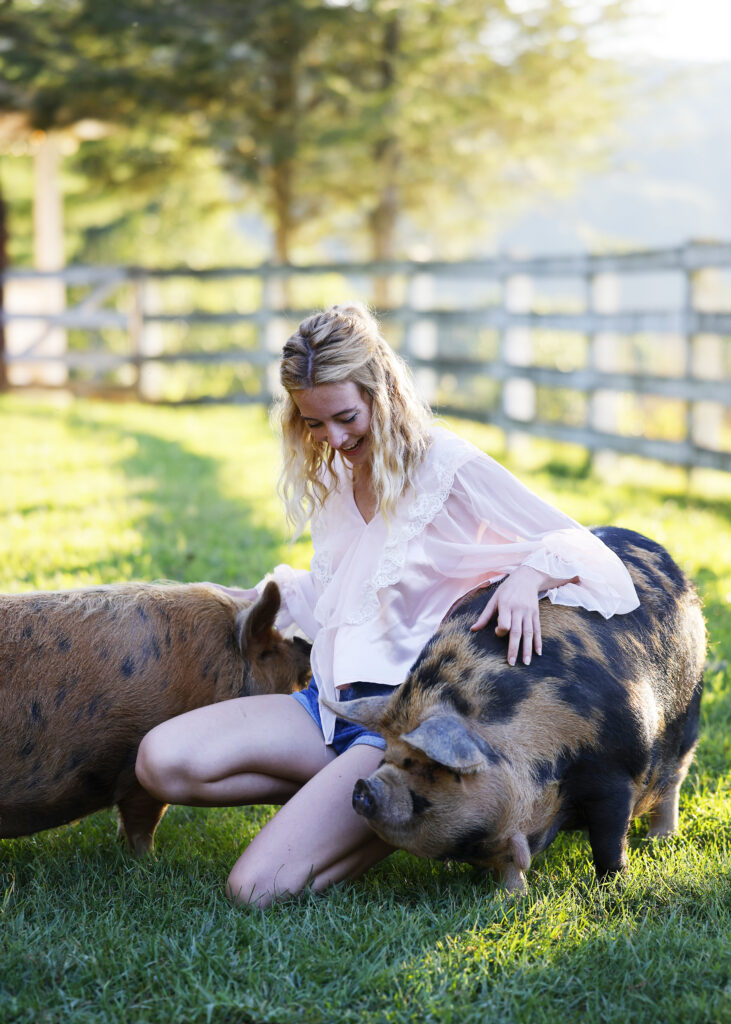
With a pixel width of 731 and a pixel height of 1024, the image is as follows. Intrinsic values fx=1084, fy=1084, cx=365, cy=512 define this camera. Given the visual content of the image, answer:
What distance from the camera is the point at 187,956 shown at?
7.41 ft

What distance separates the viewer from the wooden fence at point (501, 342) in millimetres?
7293

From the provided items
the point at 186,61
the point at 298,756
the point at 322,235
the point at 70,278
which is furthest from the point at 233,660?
the point at 322,235

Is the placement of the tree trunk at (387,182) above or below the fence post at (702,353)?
above

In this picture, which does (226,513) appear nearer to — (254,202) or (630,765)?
A: (630,765)

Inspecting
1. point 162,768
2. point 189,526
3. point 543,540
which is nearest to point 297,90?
point 189,526

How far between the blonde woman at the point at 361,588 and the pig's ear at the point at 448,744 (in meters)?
0.33

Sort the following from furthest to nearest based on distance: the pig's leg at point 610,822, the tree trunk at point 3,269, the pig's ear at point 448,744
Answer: the tree trunk at point 3,269
the pig's leg at point 610,822
the pig's ear at point 448,744

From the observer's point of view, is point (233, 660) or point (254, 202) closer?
point (233, 660)

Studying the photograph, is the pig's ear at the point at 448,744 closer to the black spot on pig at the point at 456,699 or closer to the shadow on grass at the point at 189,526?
the black spot on pig at the point at 456,699

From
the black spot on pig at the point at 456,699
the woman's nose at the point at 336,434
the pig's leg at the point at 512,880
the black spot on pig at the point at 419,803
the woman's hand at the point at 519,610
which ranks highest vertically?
the woman's nose at the point at 336,434

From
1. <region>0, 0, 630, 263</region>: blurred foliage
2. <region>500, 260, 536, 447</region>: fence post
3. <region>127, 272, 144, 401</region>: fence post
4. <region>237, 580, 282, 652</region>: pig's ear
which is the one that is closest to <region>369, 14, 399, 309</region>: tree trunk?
<region>0, 0, 630, 263</region>: blurred foliage

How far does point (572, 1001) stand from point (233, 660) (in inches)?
50.2

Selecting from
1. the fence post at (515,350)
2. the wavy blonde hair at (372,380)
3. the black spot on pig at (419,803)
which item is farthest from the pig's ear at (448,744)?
the fence post at (515,350)

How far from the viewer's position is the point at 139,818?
2.88 metres
